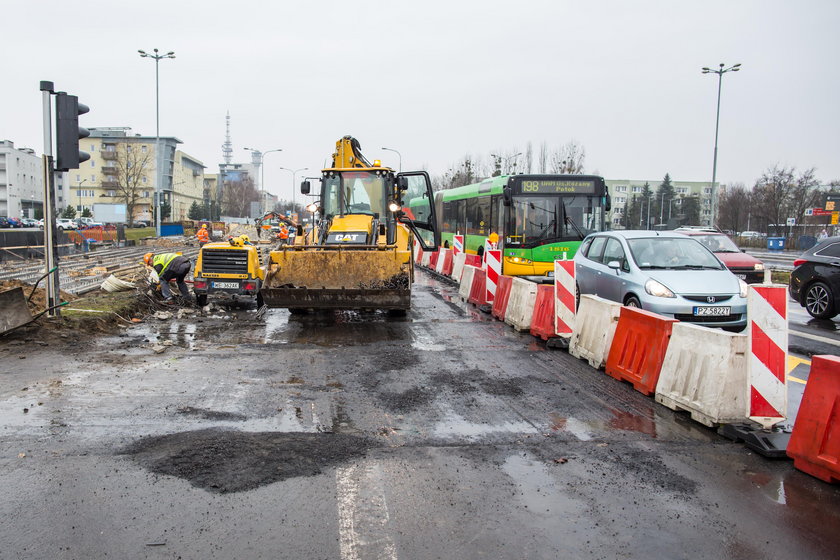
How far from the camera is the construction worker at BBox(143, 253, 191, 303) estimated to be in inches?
522

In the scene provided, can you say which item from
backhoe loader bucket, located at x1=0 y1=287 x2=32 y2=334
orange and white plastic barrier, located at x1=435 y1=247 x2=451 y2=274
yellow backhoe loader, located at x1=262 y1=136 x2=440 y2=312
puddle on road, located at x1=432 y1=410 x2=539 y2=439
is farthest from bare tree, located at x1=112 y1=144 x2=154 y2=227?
puddle on road, located at x1=432 y1=410 x2=539 y2=439

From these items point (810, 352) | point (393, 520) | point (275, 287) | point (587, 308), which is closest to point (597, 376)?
point (587, 308)

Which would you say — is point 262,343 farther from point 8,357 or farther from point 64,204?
point 64,204

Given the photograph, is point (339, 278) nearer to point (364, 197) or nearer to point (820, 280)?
point (364, 197)

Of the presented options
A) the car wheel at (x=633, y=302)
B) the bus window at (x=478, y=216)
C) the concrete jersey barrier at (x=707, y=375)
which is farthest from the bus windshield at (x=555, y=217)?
the concrete jersey barrier at (x=707, y=375)

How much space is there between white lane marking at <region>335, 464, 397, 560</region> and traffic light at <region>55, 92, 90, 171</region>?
26.8ft

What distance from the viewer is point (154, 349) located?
899 centimetres

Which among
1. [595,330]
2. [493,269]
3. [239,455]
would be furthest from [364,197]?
[239,455]

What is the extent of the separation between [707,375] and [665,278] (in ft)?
13.5

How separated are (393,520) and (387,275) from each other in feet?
24.1

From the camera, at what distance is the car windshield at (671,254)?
10312mm

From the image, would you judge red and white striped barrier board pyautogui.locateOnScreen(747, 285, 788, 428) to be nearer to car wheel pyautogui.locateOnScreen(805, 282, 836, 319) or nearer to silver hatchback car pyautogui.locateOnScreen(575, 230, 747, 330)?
silver hatchback car pyautogui.locateOnScreen(575, 230, 747, 330)

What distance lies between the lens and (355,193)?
520 inches

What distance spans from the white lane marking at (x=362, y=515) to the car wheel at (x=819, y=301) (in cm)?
1180
